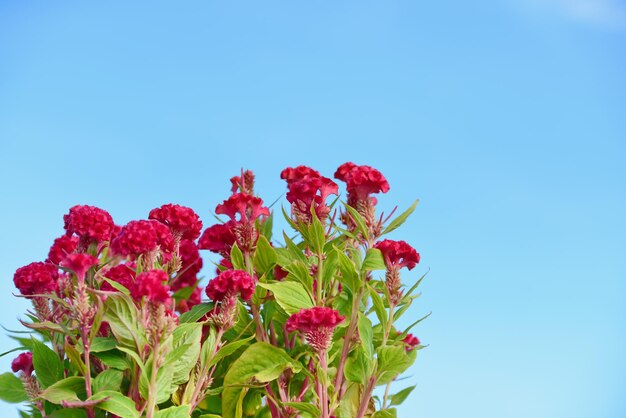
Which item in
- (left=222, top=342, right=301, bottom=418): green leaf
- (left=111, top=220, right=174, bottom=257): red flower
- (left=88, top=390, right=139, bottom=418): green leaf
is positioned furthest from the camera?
(left=222, top=342, right=301, bottom=418): green leaf

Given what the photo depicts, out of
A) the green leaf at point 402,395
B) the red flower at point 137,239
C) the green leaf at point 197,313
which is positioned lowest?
the green leaf at point 402,395

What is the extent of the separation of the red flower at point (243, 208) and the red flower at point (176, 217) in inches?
4.8

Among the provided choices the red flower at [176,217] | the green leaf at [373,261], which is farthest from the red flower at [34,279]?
the green leaf at [373,261]

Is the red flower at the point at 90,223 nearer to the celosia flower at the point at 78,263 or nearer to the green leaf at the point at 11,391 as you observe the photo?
the celosia flower at the point at 78,263

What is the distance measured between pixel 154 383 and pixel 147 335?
15cm

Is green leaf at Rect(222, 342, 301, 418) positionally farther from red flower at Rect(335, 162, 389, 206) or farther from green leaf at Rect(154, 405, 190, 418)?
red flower at Rect(335, 162, 389, 206)

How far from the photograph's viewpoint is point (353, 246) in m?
2.75

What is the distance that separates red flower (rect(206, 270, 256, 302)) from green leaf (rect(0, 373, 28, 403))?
0.84m

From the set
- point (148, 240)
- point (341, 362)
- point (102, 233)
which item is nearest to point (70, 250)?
point (102, 233)

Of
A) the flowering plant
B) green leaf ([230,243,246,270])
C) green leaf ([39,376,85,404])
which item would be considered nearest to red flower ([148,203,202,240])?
the flowering plant

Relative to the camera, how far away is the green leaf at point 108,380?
2211mm

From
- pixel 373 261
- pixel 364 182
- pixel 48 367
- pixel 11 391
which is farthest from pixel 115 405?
pixel 364 182

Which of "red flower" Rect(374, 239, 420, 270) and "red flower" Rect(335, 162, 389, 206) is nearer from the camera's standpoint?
"red flower" Rect(374, 239, 420, 270)

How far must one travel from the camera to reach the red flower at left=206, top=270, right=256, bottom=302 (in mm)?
2277
